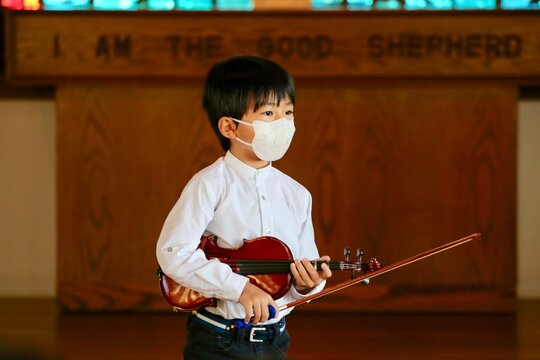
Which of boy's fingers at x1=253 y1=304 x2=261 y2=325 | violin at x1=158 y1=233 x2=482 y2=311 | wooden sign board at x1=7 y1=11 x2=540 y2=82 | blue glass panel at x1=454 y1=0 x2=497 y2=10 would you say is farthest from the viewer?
blue glass panel at x1=454 y1=0 x2=497 y2=10

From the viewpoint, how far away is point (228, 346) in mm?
1962

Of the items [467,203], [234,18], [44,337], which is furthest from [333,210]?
[44,337]

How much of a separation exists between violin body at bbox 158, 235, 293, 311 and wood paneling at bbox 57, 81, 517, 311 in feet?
8.20

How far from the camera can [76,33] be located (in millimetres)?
4352

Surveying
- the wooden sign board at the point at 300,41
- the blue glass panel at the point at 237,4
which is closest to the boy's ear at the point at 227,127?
the wooden sign board at the point at 300,41

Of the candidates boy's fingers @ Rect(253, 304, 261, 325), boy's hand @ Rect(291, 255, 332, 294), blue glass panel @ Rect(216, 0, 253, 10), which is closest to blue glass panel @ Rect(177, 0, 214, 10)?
blue glass panel @ Rect(216, 0, 253, 10)

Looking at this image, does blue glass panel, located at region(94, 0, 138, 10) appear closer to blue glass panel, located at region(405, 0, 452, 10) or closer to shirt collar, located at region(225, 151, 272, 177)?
blue glass panel, located at region(405, 0, 452, 10)

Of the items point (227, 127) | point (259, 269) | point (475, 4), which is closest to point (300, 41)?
point (475, 4)

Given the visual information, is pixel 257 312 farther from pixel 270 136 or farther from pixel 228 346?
pixel 270 136

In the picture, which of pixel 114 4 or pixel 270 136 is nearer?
pixel 270 136

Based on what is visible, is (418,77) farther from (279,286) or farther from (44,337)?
(279,286)

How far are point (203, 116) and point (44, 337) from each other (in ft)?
4.25

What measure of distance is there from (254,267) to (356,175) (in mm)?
2597

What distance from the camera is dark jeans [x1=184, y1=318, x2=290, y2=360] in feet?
6.45
